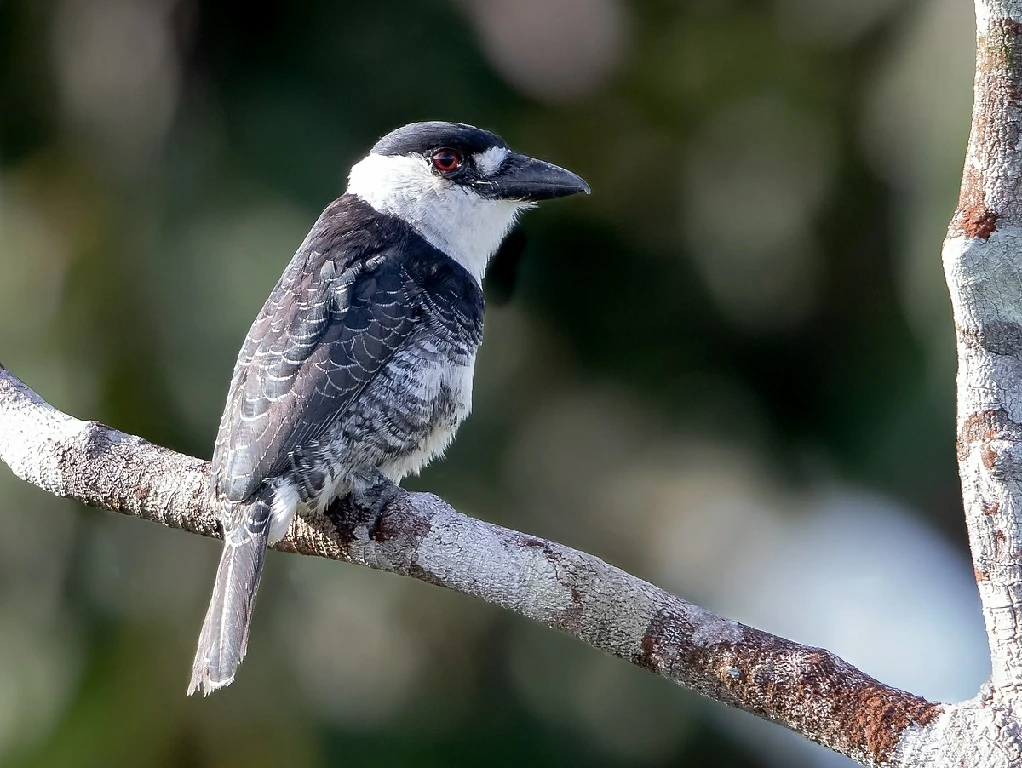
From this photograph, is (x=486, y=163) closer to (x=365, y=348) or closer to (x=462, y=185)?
(x=462, y=185)

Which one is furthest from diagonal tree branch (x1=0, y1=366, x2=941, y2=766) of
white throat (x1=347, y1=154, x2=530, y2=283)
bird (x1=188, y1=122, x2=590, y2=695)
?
white throat (x1=347, y1=154, x2=530, y2=283)

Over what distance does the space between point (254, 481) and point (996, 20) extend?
181 centimetres

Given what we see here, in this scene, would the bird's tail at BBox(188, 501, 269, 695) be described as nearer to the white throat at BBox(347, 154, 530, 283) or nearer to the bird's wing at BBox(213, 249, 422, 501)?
the bird's wing at BBox(213, 249, 422, 501)

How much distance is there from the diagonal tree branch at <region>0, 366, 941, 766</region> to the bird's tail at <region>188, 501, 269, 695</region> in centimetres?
16

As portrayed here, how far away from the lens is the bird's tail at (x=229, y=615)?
271 cm

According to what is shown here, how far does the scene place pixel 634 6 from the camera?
17.5ft

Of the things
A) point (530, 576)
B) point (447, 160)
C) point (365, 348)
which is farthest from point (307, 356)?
point (530, 576)

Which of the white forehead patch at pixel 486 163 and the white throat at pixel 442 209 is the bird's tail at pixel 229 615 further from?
the white forehead patch at pixel 486 163

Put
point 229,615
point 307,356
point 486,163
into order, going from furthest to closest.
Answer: point 486,163
point 307,356
point 229,615

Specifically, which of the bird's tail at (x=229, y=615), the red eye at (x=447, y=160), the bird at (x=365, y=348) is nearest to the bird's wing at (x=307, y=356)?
the bird at (x=365, y=348)

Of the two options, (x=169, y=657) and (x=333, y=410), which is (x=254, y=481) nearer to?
(x=333, y=410)

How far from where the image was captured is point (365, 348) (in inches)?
122

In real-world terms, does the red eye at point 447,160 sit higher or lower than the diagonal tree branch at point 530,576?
higher

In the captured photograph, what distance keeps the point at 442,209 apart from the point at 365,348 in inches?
23.4
